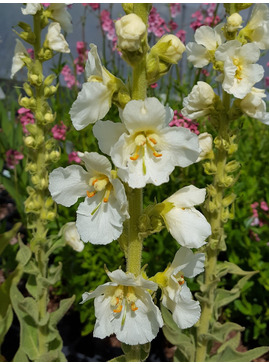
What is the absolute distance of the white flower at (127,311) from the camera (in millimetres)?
1006

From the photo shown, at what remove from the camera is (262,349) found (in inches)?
69.9

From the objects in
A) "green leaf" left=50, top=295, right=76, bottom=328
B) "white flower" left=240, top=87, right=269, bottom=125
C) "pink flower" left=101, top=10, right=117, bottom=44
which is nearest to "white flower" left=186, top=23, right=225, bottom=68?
"white flower" left=240, top=87, right=269, bottom=125

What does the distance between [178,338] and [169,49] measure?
4.36 feet

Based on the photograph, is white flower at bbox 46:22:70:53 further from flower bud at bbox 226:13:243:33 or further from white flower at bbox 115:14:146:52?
white flower at bbox 115:14:146:52

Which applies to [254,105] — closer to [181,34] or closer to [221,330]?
[221,330]

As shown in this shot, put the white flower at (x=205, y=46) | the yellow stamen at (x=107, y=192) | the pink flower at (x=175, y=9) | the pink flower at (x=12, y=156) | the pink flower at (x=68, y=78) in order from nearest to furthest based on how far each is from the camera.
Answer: the yellow stamen at (x=107, y=192)
the white flower at (x=205, y=46)
the pink flower at (x=12, y=156)
the pink flower at (x=175, y=9)
the pink flower at (x=68, y=78)

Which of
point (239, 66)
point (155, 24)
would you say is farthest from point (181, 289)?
point (155, 24)

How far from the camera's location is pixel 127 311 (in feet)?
3.48

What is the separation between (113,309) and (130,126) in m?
0.46

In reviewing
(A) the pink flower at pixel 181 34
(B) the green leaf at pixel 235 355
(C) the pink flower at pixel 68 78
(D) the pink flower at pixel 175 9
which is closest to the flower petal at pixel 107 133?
(B) the green leaf at pixel 235 355

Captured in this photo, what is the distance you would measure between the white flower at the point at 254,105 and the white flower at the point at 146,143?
0.75 metres

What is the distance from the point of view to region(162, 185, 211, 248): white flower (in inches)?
39.0

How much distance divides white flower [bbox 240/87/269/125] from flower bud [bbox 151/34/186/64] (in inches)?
27.6

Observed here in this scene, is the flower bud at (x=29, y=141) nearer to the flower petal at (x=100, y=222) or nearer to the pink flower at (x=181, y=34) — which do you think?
the flower petal at (x=100, y=222)
